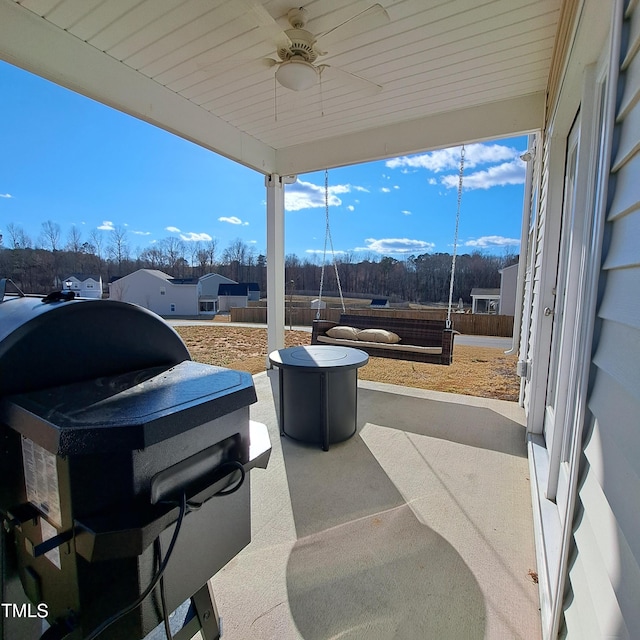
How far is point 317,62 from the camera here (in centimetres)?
233

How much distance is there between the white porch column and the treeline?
0.27m

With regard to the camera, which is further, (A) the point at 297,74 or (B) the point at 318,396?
(B) the point at 318,396

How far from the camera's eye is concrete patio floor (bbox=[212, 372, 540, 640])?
1.14 m

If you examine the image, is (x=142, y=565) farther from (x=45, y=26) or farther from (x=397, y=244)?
(x=397, y=244)

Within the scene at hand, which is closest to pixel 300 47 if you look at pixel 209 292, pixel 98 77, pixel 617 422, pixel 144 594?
pixel 98 77

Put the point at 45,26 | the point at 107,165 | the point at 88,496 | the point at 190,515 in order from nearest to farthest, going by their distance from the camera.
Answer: the point at 88,496 → the point at 190,515 → the point at 45,26 → the point at 107,165

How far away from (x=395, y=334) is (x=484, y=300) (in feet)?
59.7

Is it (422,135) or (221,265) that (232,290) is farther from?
(422,135)

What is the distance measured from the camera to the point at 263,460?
83 centimetres

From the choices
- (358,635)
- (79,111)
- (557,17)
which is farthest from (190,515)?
(79,111)

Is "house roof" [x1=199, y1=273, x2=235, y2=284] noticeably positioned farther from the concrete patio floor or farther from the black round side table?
the concrete patio floor

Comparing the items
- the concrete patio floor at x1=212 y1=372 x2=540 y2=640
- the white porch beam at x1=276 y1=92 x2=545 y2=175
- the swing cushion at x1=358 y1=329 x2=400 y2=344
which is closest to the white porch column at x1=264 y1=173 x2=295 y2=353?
the white porch beam at x1=276 y1=92 x2=545 y2=175

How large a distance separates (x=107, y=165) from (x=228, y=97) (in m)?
3.95

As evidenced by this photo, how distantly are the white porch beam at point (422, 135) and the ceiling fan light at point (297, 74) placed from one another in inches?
56.2
